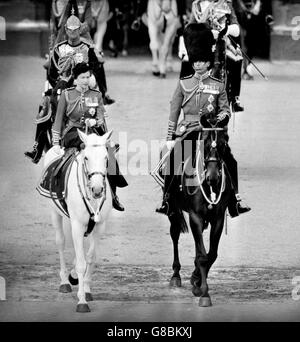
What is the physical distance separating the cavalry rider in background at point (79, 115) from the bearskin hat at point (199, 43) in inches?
37.4

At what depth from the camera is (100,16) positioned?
30438 mm

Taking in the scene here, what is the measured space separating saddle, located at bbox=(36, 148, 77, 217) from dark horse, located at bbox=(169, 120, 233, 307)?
102 centimetres

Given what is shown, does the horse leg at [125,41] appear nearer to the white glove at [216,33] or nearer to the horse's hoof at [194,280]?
the white glove at [216,33]

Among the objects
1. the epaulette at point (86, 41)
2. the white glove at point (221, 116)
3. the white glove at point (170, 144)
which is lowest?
the epaulette at point (86, 41)

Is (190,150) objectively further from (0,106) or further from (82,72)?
(0,106)

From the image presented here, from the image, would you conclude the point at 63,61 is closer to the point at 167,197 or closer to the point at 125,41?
the point at 167,197

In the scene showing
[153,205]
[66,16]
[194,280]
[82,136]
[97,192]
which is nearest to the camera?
[97,192]

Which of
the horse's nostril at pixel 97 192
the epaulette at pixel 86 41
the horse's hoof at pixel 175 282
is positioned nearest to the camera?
the horse's nostril at pixel 97 192

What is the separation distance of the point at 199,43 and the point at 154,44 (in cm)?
1390

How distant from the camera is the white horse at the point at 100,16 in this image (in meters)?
30.3

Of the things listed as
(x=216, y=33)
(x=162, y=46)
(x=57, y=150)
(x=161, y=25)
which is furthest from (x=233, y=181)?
(x=161, y=25)

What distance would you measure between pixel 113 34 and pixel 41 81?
4276 mm

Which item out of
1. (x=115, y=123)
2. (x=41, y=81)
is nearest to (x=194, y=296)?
(x=115, y=123)

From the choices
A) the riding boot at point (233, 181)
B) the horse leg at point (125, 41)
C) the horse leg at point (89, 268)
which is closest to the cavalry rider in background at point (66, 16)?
the riding boot at point (233, 181)
